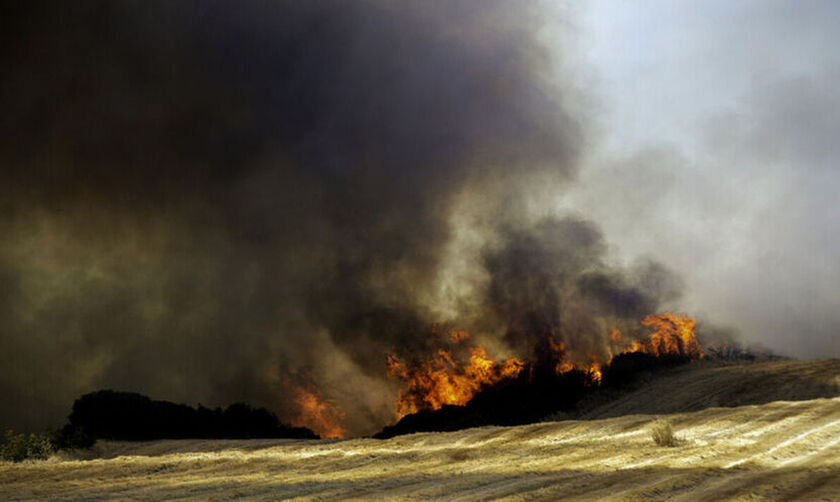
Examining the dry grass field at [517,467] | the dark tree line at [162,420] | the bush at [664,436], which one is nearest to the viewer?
the dry grass field at [517,467]

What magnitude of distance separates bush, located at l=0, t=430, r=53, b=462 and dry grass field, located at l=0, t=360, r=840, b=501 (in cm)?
69

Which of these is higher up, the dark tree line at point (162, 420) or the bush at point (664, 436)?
the dark tree line at point (162, 420)

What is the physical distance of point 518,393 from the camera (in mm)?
25297

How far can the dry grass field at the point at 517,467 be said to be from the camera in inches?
262

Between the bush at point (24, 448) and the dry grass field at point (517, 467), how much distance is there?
2.28ft

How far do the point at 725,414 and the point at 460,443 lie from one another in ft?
18.4

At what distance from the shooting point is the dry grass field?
262 inches

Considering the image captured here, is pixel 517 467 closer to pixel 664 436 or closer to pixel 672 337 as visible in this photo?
pixel 664 436

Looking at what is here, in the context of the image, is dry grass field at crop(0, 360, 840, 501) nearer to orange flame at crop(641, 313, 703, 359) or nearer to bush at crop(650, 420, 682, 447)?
bush at crop(650, 420, 682, 447)

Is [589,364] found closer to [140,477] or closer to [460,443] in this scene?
[460,443]

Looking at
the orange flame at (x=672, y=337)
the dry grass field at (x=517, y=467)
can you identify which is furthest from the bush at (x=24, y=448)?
the orange flame at (x=672, y=337)

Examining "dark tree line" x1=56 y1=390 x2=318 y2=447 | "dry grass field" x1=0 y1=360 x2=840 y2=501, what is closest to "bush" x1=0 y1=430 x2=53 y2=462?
"dry grass field" x1=0 y1=360 x2=840 y2=501

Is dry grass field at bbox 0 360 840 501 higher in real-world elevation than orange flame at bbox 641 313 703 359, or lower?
lower

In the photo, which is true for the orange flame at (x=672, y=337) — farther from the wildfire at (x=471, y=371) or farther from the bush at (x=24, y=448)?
the bush at (x=24, y=448)
